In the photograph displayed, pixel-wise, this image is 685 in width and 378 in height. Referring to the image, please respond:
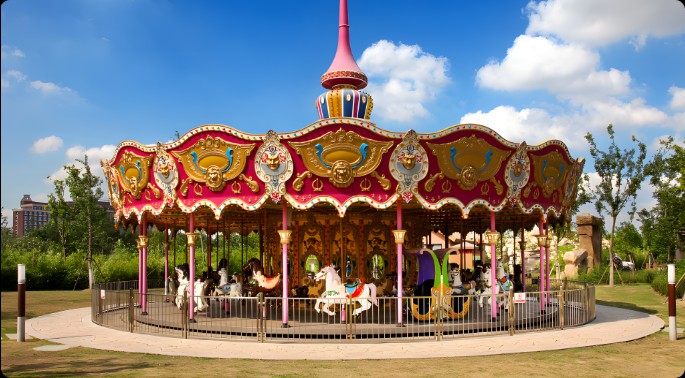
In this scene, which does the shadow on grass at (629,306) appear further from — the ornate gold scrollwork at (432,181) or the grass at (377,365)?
the ornate gold scrollwork at (432,181)

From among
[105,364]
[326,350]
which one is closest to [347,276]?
[326,350]

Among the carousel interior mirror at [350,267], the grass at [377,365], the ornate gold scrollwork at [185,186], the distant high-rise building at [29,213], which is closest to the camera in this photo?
the grass at [377,365]

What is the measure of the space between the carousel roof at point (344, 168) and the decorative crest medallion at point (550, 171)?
0.12 feet

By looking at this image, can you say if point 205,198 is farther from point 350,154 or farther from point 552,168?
point 552,168

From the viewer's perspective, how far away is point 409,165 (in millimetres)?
13156

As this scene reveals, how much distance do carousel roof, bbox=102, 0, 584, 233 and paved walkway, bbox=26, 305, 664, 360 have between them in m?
3.27

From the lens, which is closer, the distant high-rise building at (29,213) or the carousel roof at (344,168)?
the carousel roof at (344,168)

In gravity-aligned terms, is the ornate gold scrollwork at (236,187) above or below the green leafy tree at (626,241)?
above

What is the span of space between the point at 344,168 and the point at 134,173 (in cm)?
633

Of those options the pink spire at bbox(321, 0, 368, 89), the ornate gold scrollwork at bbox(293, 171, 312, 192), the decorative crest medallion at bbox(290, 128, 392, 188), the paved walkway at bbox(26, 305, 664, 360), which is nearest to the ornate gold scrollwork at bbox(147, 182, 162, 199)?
the paved walkway at bbox(26, 305, 664, 360)

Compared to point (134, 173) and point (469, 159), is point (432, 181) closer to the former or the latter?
point (469, 159)

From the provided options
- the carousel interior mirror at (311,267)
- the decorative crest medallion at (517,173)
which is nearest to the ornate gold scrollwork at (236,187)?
the carousel interior mirror at (311,267)

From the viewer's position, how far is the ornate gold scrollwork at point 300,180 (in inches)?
524

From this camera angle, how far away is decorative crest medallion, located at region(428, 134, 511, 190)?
13273 millimetres
